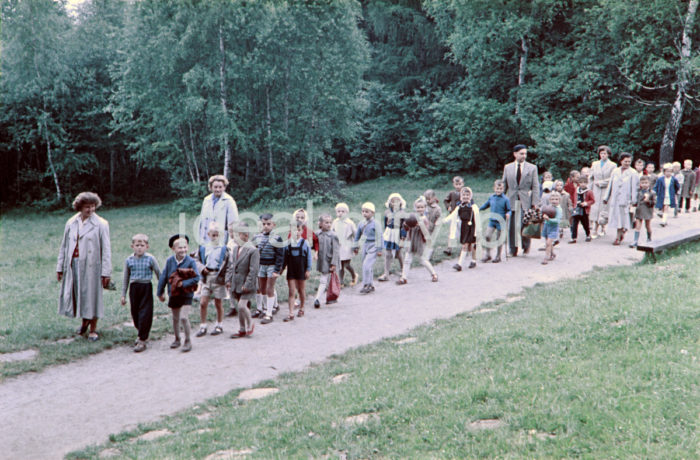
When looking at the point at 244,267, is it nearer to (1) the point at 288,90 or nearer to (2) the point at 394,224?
(2) the point at 394,224

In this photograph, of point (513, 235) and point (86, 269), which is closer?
point (86, 269)

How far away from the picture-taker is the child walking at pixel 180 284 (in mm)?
8016

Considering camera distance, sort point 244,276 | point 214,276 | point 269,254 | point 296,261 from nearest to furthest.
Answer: point 244,276
point 214,276
point 269,254
point 296,261

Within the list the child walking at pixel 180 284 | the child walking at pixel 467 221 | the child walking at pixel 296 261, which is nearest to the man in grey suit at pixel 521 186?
the child walking at pixel 467 221

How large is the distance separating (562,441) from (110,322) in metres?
7.43

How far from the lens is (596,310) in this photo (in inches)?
272

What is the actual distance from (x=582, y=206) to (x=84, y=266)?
10.9m

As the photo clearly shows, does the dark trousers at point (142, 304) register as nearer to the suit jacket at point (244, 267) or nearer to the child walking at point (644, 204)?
the suit jacket at point (244, 267)

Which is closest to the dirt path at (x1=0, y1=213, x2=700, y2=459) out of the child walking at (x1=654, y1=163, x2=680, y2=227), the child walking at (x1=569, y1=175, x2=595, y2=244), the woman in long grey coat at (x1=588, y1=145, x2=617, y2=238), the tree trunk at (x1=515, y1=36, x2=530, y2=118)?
the child walking at (x1=569, y1=175, x2=595, y2=244)

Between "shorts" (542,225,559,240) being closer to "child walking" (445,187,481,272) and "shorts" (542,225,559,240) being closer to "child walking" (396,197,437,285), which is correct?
"child walking" (445,187,481,272)

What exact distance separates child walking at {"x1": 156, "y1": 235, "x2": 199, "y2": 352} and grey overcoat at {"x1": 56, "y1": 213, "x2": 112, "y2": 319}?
3.60 ft

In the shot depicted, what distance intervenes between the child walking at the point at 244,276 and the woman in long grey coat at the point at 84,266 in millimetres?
1830

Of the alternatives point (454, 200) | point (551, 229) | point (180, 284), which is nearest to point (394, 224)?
point (454, 200)

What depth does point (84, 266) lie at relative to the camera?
855 centimetres
